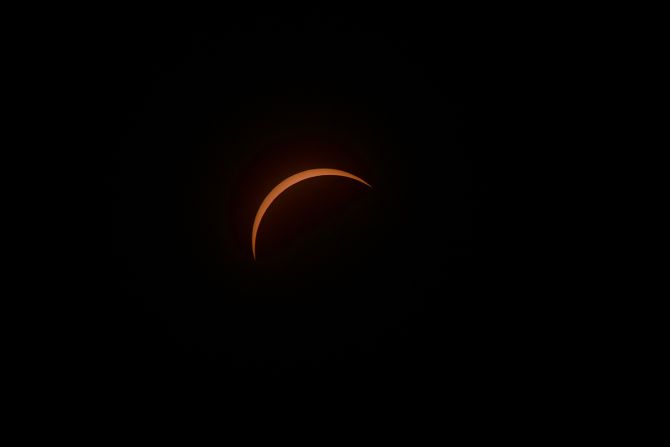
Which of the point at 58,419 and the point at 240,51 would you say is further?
the point at 58,419

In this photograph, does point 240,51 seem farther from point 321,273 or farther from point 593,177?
point 593,177

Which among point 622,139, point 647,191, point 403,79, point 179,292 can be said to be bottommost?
point 179,292

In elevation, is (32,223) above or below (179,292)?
above

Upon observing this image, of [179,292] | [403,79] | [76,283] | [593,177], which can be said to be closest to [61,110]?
[76,283]

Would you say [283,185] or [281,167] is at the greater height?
[281,167]

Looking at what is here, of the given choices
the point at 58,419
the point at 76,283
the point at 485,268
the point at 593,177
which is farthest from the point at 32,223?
the point at 593,177

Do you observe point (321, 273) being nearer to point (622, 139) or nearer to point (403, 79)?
point (403, 79)
